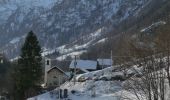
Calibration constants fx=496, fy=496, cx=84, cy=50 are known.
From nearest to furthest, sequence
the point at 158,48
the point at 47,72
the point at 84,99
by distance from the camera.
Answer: the point at 158,48 → the point at 84,99 → the point at 47,72

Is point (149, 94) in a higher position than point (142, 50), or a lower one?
lower

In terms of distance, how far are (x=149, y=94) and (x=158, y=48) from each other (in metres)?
2.51

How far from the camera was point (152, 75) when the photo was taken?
2586 centimetres

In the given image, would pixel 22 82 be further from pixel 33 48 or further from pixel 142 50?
pixel 142 50

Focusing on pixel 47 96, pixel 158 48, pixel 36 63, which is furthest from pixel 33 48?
pixel 158 48

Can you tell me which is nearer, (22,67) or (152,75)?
(152,75)

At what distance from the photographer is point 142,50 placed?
25547mm

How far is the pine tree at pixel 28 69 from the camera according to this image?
69.8 meters

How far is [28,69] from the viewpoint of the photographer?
70.8 meters

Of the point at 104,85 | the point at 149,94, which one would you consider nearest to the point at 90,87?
the point at 104,85

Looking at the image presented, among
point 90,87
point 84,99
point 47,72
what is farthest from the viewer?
point 47,72

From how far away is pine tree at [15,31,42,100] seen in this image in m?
69.8

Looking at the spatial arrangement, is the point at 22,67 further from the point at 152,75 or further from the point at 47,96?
the point at 152,75

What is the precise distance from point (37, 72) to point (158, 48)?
46862 millimetres
